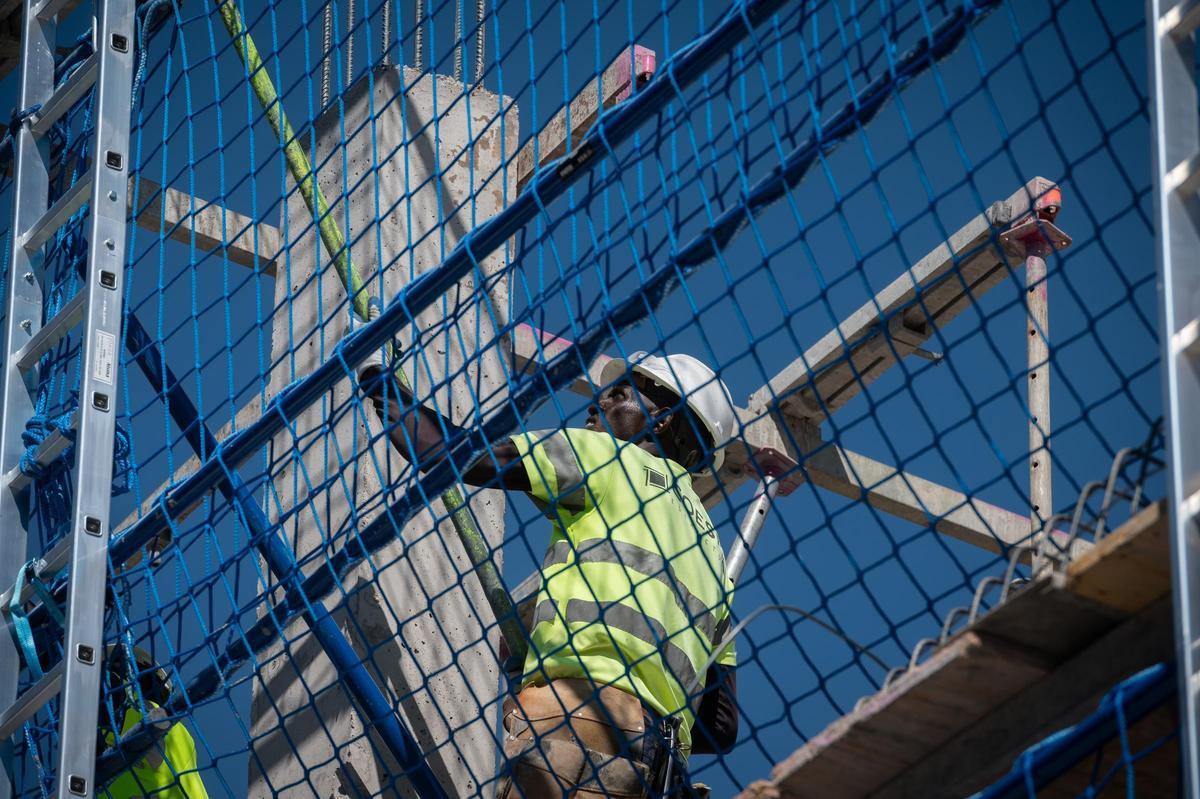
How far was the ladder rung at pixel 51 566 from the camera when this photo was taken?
4910mm

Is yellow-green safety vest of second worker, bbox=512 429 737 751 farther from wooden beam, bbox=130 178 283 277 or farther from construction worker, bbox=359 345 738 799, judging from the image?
wooden beam, bbox=130 178 283 277

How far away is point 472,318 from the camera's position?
20.5 feet

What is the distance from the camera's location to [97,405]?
194 inches

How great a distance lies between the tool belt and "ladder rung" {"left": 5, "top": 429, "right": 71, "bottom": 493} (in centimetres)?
146

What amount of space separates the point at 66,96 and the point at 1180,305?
3.68m

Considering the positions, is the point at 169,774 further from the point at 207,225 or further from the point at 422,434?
the point at 207,225

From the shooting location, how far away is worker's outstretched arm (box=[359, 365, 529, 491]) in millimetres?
4969

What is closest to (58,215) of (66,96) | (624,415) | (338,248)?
(66,96)

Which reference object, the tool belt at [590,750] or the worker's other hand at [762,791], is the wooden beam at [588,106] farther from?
the worker's other hand at [762,791]

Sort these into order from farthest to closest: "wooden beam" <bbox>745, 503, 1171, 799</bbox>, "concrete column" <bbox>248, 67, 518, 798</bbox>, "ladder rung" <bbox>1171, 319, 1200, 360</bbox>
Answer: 1. "concrete column" <bbox>248, 67, 518, 798</bbox>
2. "wooden beam" <bbox>745, 503, 1171, 799</bbox>
3. "ladder rung" <bbox>1171, 319, 1200, 360</bbox>

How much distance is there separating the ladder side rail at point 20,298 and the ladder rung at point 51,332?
0.03 metres

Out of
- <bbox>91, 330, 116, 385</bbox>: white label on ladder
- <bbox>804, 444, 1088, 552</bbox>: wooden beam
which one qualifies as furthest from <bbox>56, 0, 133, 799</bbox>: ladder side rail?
Result: <bbox>804, 444, 1088, 552</bbox>: wooden beam

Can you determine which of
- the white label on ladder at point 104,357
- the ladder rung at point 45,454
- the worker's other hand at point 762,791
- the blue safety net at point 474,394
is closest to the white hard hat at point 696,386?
the blue safety net at point 474,394

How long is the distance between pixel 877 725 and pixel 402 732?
249 cm
